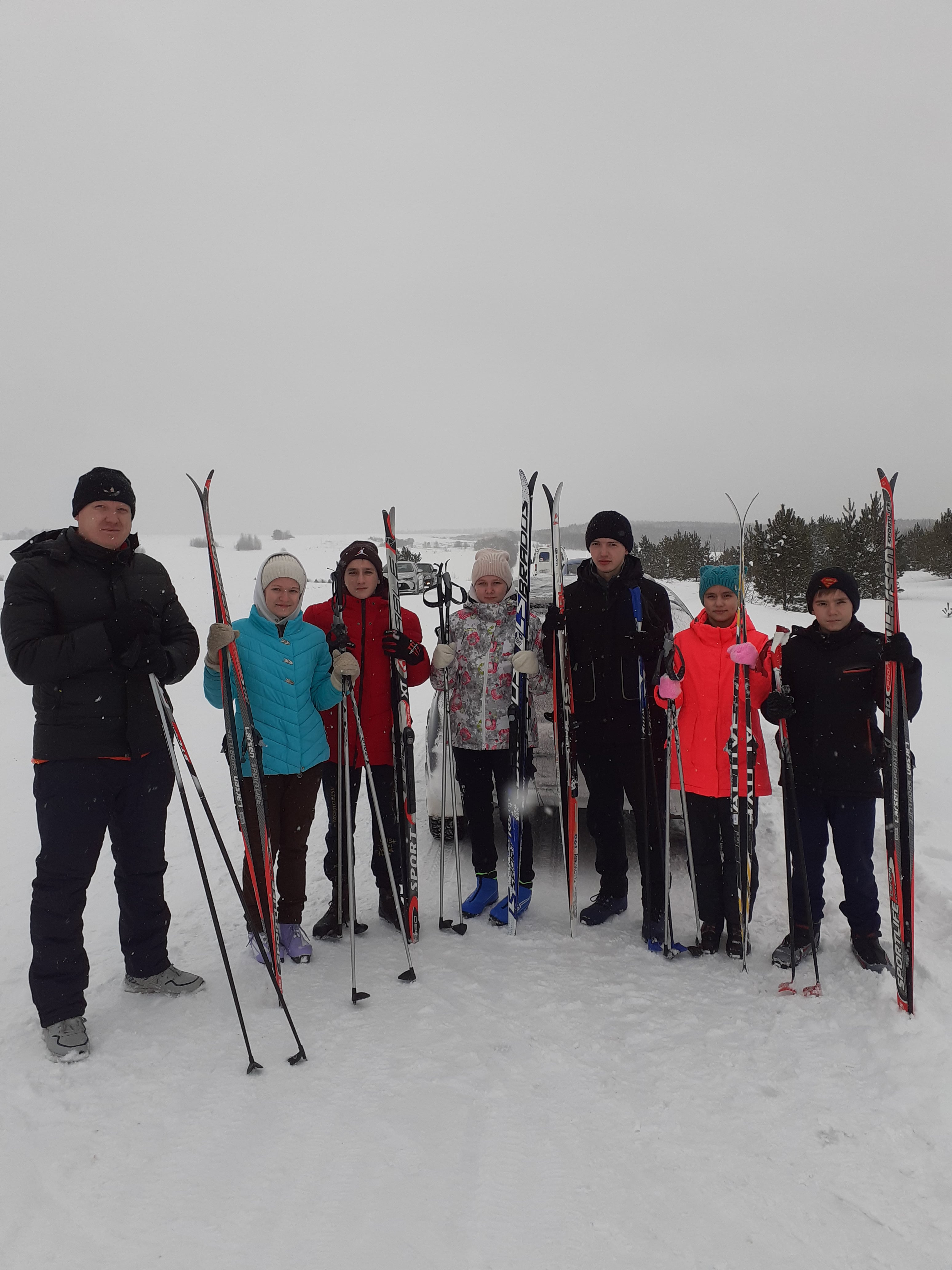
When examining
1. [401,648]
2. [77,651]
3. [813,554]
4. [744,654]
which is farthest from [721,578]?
[813,554]

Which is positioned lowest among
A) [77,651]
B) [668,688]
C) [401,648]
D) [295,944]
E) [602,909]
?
[602,909]

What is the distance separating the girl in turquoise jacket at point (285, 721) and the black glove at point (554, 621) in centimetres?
115

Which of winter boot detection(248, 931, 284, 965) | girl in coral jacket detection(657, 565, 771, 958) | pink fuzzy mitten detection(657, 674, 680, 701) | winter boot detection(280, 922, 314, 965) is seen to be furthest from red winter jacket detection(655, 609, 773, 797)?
winter boot detection(248, 931, 284, 965)

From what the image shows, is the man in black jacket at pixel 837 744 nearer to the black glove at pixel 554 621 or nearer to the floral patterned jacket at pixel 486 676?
the black glove at pixel 554 621

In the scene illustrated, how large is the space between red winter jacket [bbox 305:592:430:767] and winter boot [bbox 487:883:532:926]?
1.11 m

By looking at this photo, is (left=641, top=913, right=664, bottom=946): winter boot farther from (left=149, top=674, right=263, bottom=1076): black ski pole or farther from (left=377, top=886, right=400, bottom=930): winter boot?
(left=149, top=674, right=263, bottom=1076): black ski pole

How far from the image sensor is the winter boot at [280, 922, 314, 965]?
12.0ft

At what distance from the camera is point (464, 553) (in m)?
46.3

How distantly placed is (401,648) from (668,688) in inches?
57.6

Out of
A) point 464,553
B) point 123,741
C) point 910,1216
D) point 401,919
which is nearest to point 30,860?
point 123,741

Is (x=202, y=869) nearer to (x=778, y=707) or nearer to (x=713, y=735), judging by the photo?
(x=713, y=735)

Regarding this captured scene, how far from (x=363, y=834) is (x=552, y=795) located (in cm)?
175

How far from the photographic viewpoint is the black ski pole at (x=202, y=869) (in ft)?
8.98

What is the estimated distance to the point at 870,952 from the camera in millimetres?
3416
